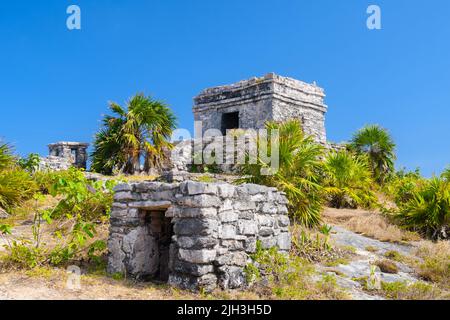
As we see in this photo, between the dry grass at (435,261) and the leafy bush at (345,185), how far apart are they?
2775mm

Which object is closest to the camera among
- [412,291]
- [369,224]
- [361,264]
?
[412,291]

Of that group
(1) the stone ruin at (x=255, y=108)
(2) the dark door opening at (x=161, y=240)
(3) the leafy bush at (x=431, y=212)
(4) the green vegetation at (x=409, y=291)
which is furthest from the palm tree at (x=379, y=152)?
(2) the dark door opening at (x=161, y=240)

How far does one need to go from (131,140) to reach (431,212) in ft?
Answer: 30.1

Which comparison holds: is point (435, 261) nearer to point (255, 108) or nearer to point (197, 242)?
point (197, 242)

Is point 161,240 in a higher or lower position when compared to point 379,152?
lower

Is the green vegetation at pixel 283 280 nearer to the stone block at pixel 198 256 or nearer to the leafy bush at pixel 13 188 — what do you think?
the stone block at pixel 198 256

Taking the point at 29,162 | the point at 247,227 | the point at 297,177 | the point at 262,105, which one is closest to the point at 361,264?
the point at 297,177

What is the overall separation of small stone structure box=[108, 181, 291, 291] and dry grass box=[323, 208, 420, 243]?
11.8ft

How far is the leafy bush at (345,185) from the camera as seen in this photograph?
11.7 metres

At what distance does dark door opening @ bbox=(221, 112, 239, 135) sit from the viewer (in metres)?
18.4

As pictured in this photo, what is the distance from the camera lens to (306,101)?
58.3 feet

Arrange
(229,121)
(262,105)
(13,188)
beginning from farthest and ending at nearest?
(229,121) → (262,105) → (13,188)

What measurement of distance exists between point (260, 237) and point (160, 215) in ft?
5.30

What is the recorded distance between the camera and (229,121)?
18.6 m
